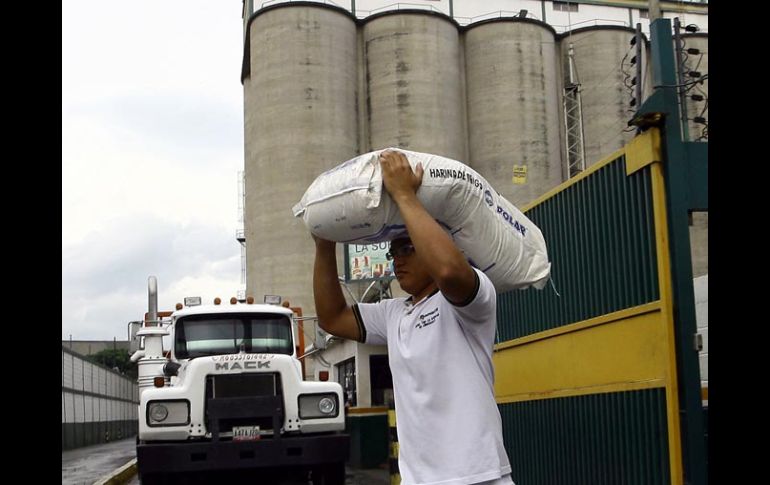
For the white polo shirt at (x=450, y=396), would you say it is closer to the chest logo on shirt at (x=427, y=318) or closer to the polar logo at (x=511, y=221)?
the chest logo on shirt at (x=427, y=318)

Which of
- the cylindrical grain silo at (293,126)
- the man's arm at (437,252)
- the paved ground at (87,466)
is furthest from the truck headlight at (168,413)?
the cylindrical grain silo at (293,126)

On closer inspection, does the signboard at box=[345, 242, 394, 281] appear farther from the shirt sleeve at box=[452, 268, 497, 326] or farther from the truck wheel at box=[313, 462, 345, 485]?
the shirt sleeve at box=[452, 268, 497, 326]

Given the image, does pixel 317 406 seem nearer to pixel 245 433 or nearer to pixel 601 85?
pixel 245 433

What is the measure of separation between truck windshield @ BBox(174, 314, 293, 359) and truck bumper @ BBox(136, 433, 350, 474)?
1.54 meters

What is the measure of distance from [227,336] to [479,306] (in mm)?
8757

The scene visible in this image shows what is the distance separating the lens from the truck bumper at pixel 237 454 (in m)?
9.85

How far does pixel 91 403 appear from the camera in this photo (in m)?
30.7

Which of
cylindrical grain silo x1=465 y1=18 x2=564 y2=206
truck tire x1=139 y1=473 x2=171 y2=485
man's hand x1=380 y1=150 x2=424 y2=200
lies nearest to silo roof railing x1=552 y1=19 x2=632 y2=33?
cylindrical grain silo x1=465 y1=18 x2=564 y2=206

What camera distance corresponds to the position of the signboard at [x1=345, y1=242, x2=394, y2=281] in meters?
28.0

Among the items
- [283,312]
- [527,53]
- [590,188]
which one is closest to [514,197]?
[527,53]

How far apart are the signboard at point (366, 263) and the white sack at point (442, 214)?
76.9ft

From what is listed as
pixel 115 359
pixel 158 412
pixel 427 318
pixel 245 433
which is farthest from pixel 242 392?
pixel 115 359
